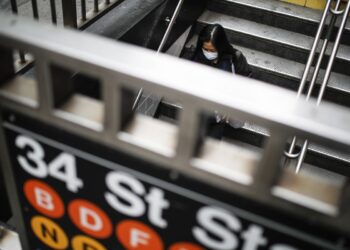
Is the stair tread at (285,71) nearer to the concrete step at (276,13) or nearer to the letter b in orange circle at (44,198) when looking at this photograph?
the concrete step at (276,13)

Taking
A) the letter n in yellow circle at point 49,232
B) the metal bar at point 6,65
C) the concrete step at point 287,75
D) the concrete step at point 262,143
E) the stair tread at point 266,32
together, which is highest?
the metal bar at point 6,65

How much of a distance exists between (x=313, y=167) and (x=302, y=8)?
1.65 meters

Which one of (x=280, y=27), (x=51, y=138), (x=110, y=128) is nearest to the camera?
(x=110, y=128)

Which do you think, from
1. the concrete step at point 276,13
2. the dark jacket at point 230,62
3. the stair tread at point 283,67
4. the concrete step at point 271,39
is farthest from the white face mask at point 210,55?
the concrete step at point 276,13

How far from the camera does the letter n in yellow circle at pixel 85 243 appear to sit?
112cm

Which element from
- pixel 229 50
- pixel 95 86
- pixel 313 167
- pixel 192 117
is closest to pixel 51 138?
pixel 192 117

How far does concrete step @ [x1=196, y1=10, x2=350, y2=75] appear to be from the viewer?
12.6 feet

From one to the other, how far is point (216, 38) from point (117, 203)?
2.76 metres

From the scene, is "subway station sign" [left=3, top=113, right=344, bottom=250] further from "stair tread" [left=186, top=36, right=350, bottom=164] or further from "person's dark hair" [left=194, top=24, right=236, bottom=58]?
"stair tread" [left=186, top=36, right=350, bottom=164]

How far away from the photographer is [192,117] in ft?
2.42

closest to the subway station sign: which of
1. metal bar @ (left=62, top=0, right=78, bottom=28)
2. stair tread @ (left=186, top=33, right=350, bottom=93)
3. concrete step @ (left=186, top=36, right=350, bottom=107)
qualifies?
metal bar @ (left=62, top=0, right=78, bottom=28)

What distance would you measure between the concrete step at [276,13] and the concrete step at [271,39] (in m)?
0.05

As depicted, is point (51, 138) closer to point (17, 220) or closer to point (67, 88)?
point (67, 88)

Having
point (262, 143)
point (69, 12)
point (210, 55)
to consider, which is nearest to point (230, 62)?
point (210, 55)
